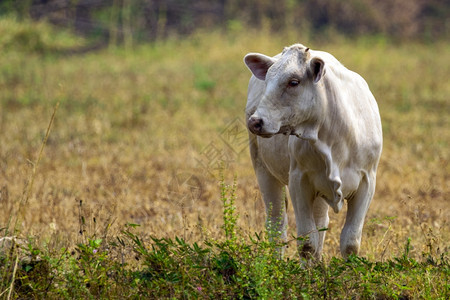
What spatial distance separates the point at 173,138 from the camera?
1036 centimetres

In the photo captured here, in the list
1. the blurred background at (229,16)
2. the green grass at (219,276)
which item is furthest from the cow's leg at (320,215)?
the blurred background at (229,16)

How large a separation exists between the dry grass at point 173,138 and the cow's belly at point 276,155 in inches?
10.5

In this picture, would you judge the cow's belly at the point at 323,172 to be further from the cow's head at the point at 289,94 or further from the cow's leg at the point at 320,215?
the cow's leg at the point at 320,215

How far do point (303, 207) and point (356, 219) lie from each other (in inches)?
13.9

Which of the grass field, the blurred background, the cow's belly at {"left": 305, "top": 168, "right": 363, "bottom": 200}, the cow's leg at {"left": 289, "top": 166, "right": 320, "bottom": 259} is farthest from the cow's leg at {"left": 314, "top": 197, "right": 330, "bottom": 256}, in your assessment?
the blurred background

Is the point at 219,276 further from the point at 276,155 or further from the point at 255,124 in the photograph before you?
the point at 276,155

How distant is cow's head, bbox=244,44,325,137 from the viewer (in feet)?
12.6

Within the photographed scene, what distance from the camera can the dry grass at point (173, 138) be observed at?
5836 millimetres

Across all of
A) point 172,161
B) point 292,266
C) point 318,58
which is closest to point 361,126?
point 318,58

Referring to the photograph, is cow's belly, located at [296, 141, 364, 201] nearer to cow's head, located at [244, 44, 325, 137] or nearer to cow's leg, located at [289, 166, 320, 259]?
cow's leg, located at [289, 166, 320, 259]

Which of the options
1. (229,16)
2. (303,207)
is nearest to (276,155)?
(303,207)

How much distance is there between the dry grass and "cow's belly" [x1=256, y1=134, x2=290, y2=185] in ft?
0.88

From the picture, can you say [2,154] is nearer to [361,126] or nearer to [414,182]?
[414,182]

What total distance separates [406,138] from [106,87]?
18.5ft
